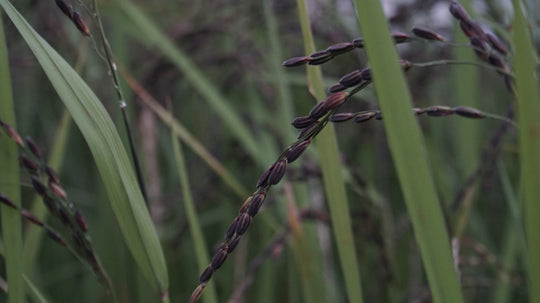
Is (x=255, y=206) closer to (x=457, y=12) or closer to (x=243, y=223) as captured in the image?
(x=243, y=223)

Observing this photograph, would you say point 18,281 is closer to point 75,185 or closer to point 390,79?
point 390,79

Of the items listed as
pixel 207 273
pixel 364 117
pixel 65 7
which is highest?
pixel 65 7

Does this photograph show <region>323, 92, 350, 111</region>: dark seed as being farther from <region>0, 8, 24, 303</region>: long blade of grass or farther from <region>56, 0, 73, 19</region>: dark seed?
<region>0, 8, 24, 303</region>: long blade of grass

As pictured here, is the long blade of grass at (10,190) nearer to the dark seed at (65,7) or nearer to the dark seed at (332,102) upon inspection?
the dark seed at (65,7)

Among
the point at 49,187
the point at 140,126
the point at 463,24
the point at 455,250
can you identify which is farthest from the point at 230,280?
the point at 463,24

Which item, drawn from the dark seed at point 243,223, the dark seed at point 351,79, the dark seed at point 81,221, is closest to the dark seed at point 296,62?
the dark seed at point 351,79

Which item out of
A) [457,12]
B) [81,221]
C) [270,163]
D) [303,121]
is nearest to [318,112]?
[303,121]
